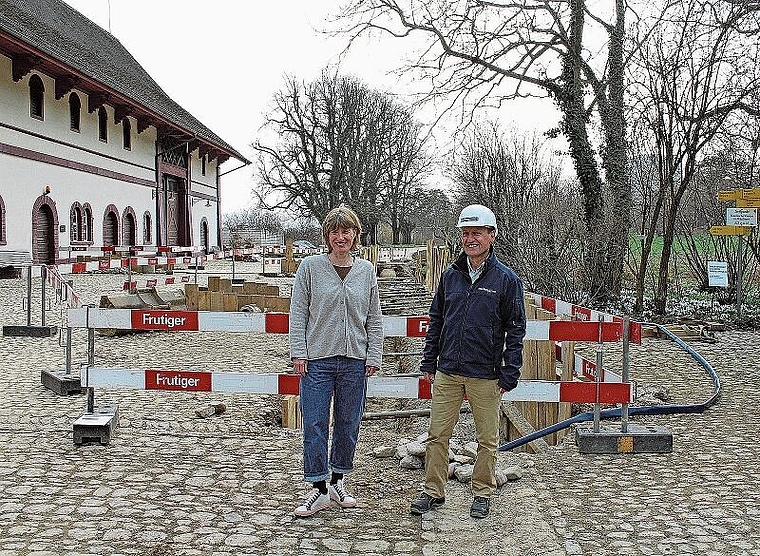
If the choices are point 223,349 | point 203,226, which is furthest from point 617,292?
point 203,226

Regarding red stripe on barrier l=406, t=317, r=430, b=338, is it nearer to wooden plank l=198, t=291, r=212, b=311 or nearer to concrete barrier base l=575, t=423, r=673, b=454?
concrete barrier base l=575, t=423, r=673, b=454

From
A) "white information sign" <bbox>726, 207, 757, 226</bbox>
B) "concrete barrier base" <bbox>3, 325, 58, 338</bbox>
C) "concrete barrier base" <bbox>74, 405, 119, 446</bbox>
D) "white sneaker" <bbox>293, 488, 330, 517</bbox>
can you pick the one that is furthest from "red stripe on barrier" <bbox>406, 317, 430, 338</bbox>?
"white information sign" <bbox>726, 207, 757, 226</bbox>

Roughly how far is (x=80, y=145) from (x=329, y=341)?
27860mm

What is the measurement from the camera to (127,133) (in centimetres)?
3522

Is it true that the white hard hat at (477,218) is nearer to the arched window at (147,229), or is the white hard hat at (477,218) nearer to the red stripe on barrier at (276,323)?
the red stripe on barrier at (276,323)

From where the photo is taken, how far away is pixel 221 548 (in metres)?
4.36

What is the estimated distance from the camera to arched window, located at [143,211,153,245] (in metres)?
37.4

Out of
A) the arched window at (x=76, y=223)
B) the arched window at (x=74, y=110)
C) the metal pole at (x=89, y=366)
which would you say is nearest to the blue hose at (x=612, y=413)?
the metal pole at (x=89, y=366)

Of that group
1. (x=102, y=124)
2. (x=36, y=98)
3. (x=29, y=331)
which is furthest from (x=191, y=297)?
(x=102, y=124)

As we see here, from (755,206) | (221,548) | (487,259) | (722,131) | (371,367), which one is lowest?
(221,548)

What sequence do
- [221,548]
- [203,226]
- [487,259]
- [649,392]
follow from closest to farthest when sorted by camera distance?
[221,548] → [487,259] → [649,392] → [203,226]

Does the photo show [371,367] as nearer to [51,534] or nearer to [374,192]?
[51,534]

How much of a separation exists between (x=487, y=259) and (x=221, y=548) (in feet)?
7.35

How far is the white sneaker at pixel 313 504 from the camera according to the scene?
15.8 ft
